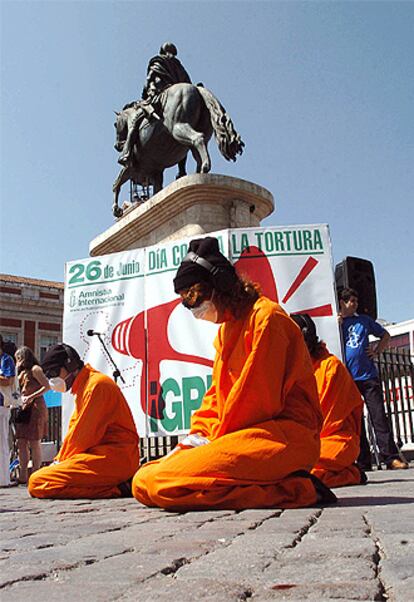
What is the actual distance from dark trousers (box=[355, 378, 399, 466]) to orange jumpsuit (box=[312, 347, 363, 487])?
1788 mm

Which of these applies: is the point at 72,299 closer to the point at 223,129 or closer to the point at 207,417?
the point at 223,129

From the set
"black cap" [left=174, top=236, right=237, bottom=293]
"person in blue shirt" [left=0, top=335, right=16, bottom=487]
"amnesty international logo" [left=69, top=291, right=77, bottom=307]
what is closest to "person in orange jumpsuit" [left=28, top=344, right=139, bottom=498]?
"black cap" [left=174, top=236, right=237, bottom=293]

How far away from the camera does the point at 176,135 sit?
9.84m

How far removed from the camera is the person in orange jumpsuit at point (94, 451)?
4.80m

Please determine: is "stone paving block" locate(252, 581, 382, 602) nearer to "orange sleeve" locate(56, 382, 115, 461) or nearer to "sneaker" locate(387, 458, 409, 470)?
"orange sleeve" locate(56, 382, 115, 461)

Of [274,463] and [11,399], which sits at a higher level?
[11,399]

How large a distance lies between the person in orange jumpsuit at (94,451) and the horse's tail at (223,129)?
4.88 meters

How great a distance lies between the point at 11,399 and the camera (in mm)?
8141

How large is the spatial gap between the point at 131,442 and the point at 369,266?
464 centimetres

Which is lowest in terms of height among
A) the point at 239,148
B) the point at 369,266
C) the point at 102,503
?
the point at 102,503

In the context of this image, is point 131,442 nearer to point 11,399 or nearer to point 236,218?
point 11,399

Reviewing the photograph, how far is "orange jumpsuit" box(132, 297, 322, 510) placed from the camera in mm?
3254

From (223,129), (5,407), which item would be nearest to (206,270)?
(5,407)

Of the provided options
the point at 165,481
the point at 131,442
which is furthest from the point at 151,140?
the point at 165,481
